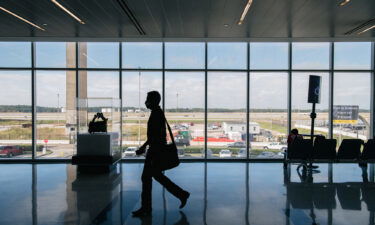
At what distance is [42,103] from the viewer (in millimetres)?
8672

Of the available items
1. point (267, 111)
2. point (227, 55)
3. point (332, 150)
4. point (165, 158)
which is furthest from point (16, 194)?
point (332, 150)

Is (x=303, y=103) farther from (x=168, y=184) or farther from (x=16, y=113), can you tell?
(x=16, y=113)

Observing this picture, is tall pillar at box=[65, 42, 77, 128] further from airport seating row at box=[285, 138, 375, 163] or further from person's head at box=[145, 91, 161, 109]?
airport seating row at box=[285, 138, 375, 163]

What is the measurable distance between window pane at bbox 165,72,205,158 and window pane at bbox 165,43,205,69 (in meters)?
0.26

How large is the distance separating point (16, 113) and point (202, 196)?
698 cm

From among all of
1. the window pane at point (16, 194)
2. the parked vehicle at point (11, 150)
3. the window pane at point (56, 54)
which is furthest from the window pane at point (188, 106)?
the parked vehicle at point (11, 150)

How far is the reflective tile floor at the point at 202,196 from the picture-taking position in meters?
3.97

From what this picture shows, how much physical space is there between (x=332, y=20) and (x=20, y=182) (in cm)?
823

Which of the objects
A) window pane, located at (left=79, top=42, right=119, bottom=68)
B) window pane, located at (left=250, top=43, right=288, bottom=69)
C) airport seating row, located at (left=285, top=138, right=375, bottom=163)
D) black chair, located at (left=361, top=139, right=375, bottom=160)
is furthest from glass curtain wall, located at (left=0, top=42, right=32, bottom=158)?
black chair, located at (left=361, top=139, right=375, bottom=160)

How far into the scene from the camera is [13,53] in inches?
333

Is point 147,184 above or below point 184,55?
below

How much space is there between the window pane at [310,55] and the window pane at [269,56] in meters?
0.32

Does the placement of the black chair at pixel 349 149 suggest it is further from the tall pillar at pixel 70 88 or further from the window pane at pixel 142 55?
the tall pillar at pixel 70 88

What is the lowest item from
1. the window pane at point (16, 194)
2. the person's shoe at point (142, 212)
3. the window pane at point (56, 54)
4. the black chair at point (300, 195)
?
the window pane at point (16, 194)
